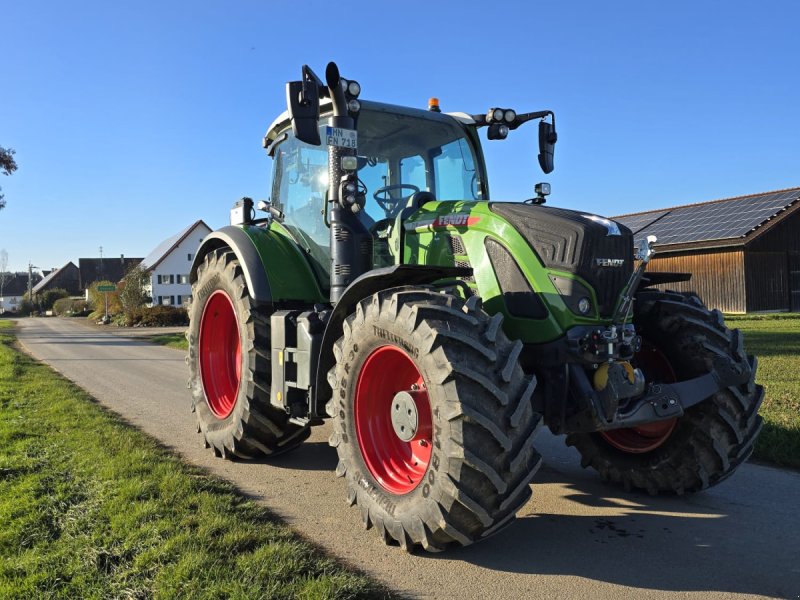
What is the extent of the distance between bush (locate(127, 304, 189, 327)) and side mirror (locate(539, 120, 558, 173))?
33054 millimetres

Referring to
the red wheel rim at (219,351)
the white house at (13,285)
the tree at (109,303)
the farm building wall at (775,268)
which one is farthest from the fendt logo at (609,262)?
the white house at (13,285)

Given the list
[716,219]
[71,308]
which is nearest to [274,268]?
[716,219]

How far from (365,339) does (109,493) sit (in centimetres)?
206

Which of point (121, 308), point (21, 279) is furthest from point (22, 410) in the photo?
point (21, 279)

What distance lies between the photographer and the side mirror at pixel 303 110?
4.11 meters

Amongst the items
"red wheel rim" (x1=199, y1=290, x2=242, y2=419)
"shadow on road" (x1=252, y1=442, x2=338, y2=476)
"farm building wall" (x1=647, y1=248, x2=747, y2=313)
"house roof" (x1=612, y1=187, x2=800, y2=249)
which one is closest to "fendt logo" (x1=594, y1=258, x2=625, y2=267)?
"shadow on road" (x1=252, y1=442, x2=338, y2=476)

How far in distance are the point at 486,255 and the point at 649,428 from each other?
178 cm

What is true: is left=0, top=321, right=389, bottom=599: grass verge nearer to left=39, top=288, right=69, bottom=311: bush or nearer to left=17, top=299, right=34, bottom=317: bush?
left=39, top=288, right=69, bottom=311: bush

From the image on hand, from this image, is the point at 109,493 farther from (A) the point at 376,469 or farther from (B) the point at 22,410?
(B) the point at 22,410

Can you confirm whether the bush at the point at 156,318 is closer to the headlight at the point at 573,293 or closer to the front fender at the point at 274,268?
the front fender at the point at 274,268

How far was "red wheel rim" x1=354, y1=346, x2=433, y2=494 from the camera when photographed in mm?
3891

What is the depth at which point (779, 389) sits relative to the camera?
793 cm

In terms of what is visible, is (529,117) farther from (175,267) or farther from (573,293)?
(175,267)

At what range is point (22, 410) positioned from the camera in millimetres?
7789
